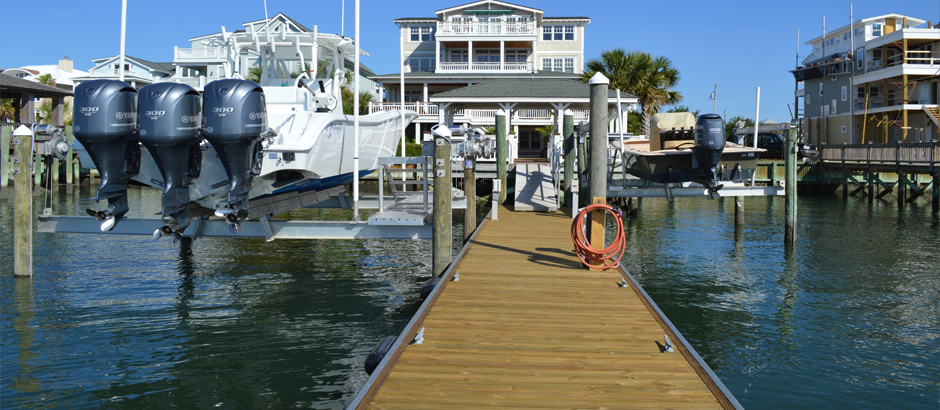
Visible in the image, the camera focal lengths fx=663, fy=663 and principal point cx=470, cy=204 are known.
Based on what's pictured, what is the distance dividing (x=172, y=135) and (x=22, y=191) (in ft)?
13.4

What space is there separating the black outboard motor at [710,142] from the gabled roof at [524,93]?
1786cm

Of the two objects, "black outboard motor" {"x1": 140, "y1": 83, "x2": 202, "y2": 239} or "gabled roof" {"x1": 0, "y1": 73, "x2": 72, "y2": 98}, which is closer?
"black outboard motor" {"x1": 140, "y1": 83, "x2": 202, "y2": 239}

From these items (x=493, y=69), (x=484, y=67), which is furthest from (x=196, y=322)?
(x=484, y=67)

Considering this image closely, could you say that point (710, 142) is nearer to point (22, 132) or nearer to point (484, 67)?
point (22, 132)

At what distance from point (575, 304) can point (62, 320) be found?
740 centimetres

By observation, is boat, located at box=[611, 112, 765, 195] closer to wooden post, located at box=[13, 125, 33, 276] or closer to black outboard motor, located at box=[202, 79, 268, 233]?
black outboard motor, located at box=[202, 79, 268, 233]

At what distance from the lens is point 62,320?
30.8 ft

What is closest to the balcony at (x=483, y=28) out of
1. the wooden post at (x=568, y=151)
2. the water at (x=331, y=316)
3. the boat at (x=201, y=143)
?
the wooden post at (x=568, y=151)

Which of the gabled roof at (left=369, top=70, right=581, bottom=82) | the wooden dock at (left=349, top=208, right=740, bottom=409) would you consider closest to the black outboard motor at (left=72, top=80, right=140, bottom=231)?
the wooden dock at (left=349, top=208, right=740, bottom=409)

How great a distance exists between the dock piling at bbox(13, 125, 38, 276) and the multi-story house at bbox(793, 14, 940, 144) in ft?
129

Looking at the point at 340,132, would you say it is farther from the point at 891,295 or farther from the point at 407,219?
the point at 891,295

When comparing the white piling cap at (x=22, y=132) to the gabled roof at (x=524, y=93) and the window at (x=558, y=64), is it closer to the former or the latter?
the gabled roof at (x=524, y=93)

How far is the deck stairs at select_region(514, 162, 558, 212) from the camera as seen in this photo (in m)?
14.5

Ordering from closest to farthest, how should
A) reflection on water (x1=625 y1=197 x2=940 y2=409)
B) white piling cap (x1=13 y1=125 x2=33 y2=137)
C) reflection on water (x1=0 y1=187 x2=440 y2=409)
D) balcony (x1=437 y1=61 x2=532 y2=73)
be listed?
reflection on water (x1=0 y1=187 x2=440 y2=409), reflection on water (x1=625 y1=197 x2=940 y2=409), white piling cap (x1=13 y1=125 x2=33 y2=137), balcony (x1=437 y1=61 x2=532 y2=73)
